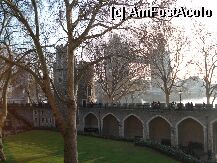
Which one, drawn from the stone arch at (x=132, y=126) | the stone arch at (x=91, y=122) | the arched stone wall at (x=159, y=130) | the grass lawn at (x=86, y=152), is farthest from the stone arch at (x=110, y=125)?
the grass lawn at (x=86, y=152)

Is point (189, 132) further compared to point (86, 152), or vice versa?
point (189, 132)

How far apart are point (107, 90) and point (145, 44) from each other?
37.9 meters

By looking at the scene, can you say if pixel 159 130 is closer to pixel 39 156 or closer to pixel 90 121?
pixel 90 121

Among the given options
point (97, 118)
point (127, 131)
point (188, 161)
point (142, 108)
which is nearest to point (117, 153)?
point (188, 161)

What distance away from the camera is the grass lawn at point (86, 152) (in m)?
29.3

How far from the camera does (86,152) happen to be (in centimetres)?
3316

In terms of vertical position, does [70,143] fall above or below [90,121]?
above

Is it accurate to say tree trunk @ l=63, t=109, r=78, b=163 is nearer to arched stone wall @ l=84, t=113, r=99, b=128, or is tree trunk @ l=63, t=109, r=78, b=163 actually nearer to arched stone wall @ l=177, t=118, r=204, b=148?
arched stone wall @ l=177, t=118, r=204, b=148

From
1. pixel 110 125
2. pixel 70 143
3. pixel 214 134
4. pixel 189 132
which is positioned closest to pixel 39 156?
pixel 70 143

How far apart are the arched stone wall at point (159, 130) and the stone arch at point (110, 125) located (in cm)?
594

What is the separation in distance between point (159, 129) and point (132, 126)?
4.45 m

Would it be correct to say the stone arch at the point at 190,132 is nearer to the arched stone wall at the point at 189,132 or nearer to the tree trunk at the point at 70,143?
the arched stone wall at the point at 189,132

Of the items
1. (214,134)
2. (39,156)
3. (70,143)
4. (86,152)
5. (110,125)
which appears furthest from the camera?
(110,125)

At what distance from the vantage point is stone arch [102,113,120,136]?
49875mm
